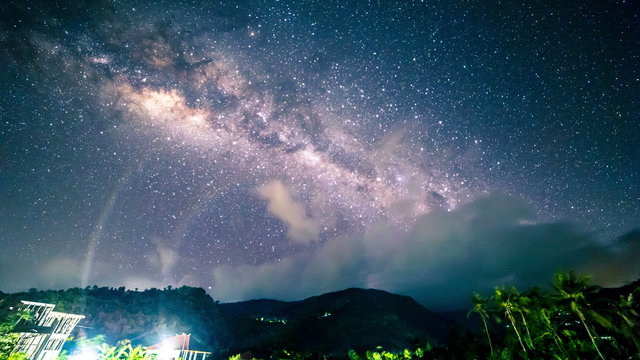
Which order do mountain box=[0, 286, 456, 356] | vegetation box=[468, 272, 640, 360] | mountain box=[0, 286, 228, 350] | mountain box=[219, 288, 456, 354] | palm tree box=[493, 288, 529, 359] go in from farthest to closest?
1. mountain box=[219, 288, 456, 354]
2. mountain box=[0, 286, 456, 356]
3. mountain box=[0, 286, 228, 350]
4. palm tree box=[493, 288, 529, 359]
5. vegetation box=[468, 272, 640, 360]

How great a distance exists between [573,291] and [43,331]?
49669mm

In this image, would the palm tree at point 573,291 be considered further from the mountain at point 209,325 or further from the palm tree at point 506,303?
the mountain at point 209,325

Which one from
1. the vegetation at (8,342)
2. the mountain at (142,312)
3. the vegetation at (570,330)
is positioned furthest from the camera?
the mountain at (142,312)

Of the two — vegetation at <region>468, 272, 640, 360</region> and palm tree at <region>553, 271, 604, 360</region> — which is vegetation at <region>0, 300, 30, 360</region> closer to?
vegetation at <region>468, 272, 640, 360</region>

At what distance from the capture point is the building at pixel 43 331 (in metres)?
24.2

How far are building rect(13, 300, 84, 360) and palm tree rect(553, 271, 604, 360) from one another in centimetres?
4532

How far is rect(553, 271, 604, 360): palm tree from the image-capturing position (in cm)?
2963

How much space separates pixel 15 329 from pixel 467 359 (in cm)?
4422

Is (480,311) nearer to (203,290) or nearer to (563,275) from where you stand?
(563,275)

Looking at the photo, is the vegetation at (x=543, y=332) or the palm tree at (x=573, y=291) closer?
the vegetation at (x=543, y=332)

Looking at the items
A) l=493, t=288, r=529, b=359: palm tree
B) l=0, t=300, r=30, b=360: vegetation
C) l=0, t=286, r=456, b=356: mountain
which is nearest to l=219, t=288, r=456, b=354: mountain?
l=0, t=286, r=456, b=356: mountain

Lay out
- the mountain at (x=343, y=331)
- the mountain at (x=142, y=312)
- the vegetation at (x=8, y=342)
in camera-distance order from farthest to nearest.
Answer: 1. the mountain at (x=343, y=331)
2. the mountain at (x=142, y=312)
3. the vegetation at (x=8, y=342)

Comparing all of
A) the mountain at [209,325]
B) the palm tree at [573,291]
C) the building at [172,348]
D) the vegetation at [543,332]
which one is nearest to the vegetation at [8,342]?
the vegetation at [543,332]

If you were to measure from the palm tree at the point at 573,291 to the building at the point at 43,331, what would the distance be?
45.3m
